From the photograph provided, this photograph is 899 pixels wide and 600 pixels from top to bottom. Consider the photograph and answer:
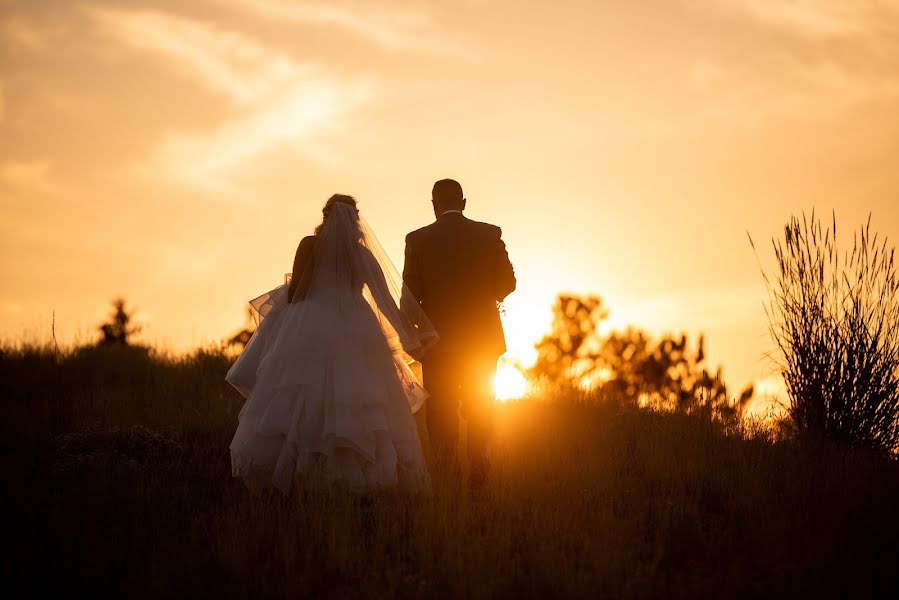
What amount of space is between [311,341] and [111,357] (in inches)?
368

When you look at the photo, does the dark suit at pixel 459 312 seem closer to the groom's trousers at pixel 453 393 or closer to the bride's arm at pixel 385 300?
the groom's trousers at pixel 453 393

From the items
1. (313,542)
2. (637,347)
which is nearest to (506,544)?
(313,542)

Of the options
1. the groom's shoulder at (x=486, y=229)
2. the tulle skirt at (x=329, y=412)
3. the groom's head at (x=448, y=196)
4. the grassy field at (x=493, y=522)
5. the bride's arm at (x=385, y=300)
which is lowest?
the grassy field at (x=493, y=522)

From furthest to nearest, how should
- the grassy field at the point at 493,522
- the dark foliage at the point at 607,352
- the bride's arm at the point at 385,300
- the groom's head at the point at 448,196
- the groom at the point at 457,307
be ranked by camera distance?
the dark foliage at the point at 607,352 → the groom's head at the point at 448,196 → the groom at the point at 457,307 → the bride's arm at the point at 385,300 → the grassy field at the point at 493,522

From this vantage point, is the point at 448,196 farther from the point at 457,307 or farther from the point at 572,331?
the point at 572,331

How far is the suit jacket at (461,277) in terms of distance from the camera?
27.5 ft

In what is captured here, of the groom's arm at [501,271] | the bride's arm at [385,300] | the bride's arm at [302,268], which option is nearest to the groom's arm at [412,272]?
the bride's arm at [385,300]

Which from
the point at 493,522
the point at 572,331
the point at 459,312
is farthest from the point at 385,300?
the point at 572,331

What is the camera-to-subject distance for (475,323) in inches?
331

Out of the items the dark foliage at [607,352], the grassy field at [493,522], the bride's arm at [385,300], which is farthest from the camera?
the dark foliage at [607,352]

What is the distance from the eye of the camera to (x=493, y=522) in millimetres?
7039

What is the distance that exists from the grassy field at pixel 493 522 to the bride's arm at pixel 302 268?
195 centimetres

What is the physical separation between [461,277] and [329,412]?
1.89 metres

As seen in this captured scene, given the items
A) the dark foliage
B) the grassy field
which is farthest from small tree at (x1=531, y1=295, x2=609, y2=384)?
the grassy field
